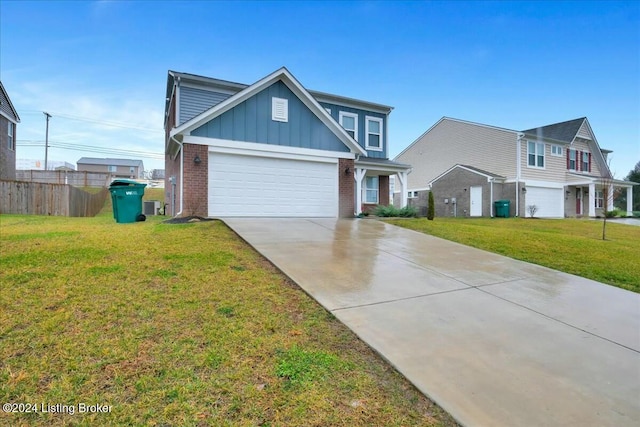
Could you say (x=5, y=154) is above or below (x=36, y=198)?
above

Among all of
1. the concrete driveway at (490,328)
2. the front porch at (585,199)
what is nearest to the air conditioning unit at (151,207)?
the concrete driveway at (490,328)

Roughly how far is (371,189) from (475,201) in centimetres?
892

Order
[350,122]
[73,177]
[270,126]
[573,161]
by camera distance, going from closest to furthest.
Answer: [270,126] → [350,122] → [573,161] → [73,177]

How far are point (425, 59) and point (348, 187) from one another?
30.1 feet

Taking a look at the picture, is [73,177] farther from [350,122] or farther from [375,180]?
[375,180]

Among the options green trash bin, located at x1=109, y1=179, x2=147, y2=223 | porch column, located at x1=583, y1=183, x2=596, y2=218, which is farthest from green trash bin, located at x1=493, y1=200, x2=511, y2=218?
green trash bin, located at x1=109, y1=179, x2=147, y2=223

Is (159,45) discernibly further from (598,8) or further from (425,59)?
(598,8)

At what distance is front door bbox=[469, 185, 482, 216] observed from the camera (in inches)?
→ 877

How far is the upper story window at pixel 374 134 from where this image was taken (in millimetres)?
17859

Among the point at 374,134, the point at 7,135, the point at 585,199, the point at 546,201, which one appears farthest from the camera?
the point at 585,199

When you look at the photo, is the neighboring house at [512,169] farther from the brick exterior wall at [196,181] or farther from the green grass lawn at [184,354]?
the green grass lawn at [184,354]

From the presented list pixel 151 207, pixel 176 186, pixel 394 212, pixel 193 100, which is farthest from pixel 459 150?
pixel 151 207

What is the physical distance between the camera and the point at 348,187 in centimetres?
1312

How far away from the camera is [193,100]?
46.3 feet
